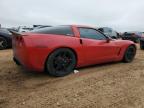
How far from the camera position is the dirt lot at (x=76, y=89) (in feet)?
14.2

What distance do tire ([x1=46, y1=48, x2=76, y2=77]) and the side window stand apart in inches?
31.6

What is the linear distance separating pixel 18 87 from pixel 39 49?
0.95 metres

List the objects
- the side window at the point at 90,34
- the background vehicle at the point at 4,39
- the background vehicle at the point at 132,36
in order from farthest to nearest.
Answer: the background vehicle at the point at 132,36 → the background vehicle at the point at 4,39 → the side window at the point at 90,34

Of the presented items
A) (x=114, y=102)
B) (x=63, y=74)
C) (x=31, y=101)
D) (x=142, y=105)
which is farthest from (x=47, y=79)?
(x=142, y=105)

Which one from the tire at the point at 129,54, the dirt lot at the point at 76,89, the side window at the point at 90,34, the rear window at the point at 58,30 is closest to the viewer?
the dirt lot at the point at 76,89

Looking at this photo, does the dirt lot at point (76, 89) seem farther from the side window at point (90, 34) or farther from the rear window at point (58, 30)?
the rear window at point (58, 30)

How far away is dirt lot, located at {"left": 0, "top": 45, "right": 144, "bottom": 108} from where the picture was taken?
4.34m

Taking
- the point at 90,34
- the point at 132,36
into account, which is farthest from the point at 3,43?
the point at 132,36

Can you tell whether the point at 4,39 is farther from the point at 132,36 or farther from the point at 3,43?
the point at 132,36

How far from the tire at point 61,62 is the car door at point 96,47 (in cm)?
50

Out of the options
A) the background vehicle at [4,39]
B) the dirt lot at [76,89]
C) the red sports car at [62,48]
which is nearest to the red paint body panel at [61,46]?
the red sports car at [62,48]

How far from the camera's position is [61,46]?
591 centimetres

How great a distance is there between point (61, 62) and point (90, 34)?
4.64 ft

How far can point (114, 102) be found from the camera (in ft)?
14.4
